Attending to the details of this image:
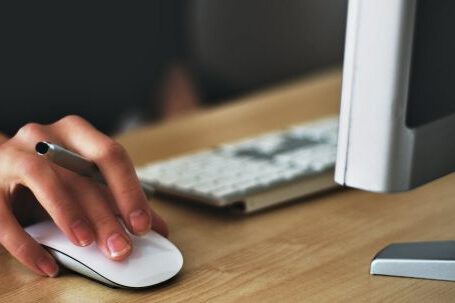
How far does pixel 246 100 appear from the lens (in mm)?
1440

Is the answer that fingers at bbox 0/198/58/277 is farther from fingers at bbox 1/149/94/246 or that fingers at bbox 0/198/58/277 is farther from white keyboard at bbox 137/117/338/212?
white keyboard at bbox 137/117/338/212

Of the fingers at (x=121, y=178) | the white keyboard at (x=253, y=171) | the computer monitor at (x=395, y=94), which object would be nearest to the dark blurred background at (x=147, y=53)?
the white keyboard at (x=253, y=171)

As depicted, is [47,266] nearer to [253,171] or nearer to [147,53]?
[253,171]

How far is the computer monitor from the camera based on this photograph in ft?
2.02

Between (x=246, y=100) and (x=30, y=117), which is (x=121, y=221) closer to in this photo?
(x=246, y=100)

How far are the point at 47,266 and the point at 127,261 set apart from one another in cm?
8

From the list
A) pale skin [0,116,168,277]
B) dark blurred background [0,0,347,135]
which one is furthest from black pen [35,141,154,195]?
dark blurred background [0,0,347,135]

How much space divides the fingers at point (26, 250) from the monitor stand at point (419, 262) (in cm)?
28

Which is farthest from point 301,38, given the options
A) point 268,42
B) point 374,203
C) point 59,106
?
point 374,203

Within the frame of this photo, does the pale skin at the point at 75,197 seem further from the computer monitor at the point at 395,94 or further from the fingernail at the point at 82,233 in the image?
the computer monitor at the point at 395,94

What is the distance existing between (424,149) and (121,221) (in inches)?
10.8

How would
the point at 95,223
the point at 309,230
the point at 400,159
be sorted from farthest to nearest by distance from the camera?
the point at 309,230 < the point at 95,223 < the point at 400,159

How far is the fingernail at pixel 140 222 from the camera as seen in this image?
29.5 inches

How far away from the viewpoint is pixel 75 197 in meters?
0.76
